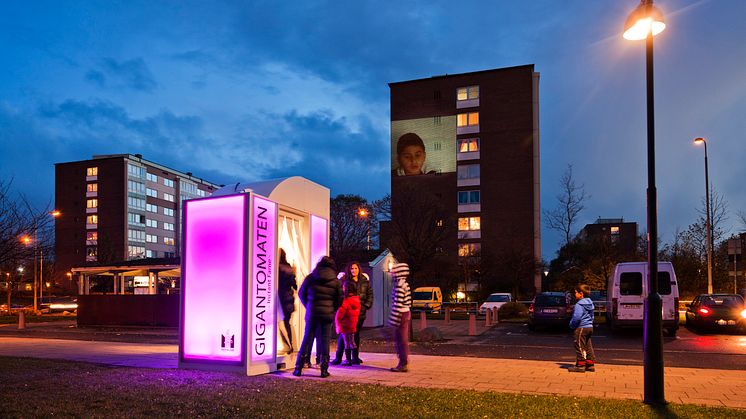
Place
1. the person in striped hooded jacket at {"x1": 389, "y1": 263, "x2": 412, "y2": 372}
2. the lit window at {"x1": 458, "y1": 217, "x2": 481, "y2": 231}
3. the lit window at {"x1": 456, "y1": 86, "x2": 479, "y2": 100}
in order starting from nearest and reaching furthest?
the person in striped hooded jacket at {"x1": 389, "y1": 263, "x2": 412, "y2": 372} < the lit window at {"x1": 458, "y1": 217, "x2": 481, "y2": 231} < the lit window at {"x1": 456, "y1": 86, "x2": 479, "y2": 100}

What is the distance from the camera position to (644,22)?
8203 mm

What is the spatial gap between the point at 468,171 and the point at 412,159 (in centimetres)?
654

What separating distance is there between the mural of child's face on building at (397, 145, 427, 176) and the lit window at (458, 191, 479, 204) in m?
5.44

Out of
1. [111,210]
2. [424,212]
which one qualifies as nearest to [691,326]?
[424,212]

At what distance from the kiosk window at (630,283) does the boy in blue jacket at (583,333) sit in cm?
982

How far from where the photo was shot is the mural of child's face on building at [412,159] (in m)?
64.2

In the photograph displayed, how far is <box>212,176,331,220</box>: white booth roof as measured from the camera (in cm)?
1056

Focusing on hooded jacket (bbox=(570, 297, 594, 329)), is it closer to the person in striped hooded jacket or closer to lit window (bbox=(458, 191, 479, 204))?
the person in striped hooded jacket

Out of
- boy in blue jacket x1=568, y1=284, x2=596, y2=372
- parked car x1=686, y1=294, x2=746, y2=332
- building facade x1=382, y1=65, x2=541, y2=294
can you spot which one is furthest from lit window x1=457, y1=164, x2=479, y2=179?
boy in blue jacket x1=568, y1=284, x2=596, y2=372

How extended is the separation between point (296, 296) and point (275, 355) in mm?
1356

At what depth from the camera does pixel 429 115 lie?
63344 millimetres

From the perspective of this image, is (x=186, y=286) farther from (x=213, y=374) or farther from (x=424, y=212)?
(x=424, y=212)

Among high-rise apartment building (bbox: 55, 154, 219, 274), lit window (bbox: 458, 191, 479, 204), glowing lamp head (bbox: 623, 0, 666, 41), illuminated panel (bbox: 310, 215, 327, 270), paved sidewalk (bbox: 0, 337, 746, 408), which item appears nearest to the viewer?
glowing lamp head (bbox: 623, 0, 666, 41)

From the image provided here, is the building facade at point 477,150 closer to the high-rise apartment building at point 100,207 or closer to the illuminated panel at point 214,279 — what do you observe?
the high-rise apartment building at point 100,207
